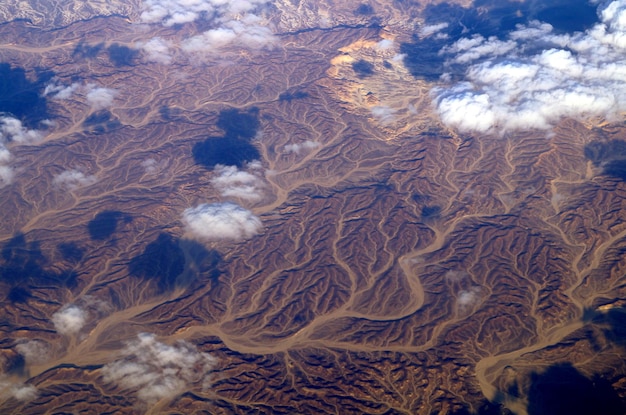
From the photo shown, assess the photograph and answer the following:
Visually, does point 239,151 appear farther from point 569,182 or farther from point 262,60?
point 569,182

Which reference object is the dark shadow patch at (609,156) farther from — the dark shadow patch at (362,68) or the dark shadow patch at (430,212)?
the dark shadow patch at (362,68)

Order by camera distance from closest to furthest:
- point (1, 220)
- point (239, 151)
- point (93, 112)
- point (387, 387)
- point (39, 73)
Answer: point (387, 387) < point (1, 220) < point (239, 151) < point (93, 112) < point (39, 73)

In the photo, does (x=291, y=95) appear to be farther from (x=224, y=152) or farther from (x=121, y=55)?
(x=121, y=55)

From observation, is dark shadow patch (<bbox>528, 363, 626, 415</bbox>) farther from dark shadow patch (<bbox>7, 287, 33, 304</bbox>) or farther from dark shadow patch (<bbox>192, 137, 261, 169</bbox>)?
dark shadow patch (<bbox>7, 287, 33, 304</bbox>)

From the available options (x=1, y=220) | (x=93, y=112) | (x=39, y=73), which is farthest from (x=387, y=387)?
(x=39, y=73)

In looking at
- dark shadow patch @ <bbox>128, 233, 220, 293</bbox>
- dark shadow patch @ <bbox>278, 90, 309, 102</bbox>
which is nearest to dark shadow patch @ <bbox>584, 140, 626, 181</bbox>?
dark shadow patch @ <bbox>278, 90, 309, 102</bbox>

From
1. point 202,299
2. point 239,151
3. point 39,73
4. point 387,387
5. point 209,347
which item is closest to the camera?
point 387,387

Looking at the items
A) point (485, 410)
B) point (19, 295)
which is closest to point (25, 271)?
point (19, 295)
